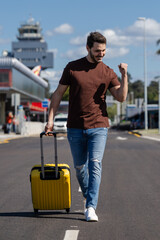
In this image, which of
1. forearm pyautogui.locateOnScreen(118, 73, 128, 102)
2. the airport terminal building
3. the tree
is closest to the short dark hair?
forearm pyautogui.locateOnScreen(118, 73, 128, 102)

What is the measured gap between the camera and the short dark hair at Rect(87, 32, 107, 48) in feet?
17.4

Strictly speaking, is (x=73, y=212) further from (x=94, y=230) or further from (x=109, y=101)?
(x=109, y=101)

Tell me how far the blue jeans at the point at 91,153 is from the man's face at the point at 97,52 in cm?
76

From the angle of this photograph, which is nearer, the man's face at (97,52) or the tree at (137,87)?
the man's face at (97,52)

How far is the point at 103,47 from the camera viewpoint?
17.4 ft

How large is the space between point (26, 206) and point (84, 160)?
123 centimetres

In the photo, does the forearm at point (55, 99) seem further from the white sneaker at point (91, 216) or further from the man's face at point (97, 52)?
the white sneaker at point (91, 216)

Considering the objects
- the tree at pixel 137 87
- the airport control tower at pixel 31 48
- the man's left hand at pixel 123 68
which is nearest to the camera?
the man's left hand at pixel 123 68

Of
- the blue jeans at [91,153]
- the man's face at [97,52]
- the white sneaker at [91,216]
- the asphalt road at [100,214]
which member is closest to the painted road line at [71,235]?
the asphalt road at [100,214]

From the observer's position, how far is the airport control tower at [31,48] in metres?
159

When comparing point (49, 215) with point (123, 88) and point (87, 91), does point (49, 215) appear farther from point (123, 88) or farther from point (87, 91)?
point (123, 88)

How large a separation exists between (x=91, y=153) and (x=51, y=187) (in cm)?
58

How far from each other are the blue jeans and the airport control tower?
150m

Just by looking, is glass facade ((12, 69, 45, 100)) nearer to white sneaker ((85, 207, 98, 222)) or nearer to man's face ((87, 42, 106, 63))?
man's face ((87, 42, 106, 63))
